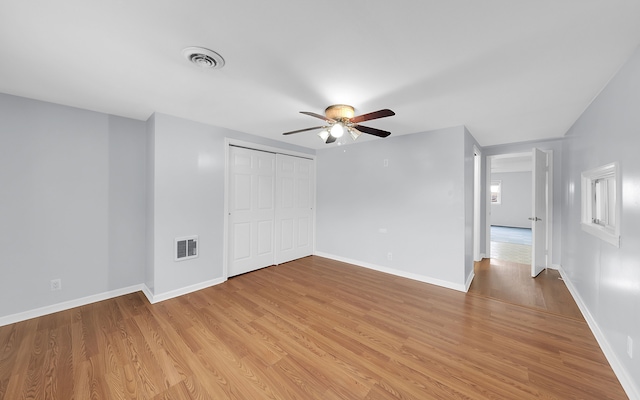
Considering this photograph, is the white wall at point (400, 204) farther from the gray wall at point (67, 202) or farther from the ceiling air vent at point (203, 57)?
the gray wall at point (67, 202)

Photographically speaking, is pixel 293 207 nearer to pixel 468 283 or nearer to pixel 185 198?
pixel 185 198

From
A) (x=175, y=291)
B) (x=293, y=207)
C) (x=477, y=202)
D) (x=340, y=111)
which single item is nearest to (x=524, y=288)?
(x=477, y=202)

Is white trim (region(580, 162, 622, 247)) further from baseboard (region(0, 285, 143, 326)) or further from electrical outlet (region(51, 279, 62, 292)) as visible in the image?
electrical outlet (region(51, 279, 62, 292))

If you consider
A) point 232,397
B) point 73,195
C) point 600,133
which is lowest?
point 232,397

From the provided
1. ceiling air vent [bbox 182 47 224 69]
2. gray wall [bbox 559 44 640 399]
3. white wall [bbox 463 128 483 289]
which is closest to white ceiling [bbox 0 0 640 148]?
ceiling air vent [bbox 182 47 224 69]

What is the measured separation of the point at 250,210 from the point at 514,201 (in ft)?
34.0

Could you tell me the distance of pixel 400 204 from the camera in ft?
12.7

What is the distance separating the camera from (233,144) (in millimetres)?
3709

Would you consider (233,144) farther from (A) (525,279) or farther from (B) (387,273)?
(A) (525,279)

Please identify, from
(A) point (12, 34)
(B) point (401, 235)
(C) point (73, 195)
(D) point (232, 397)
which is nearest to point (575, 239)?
(B) point (401, 235)

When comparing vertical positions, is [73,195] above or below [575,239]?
above

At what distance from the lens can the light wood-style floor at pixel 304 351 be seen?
1.63 m

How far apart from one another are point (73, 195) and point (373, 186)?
419 cm

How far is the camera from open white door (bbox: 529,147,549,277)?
3721 millimetres
